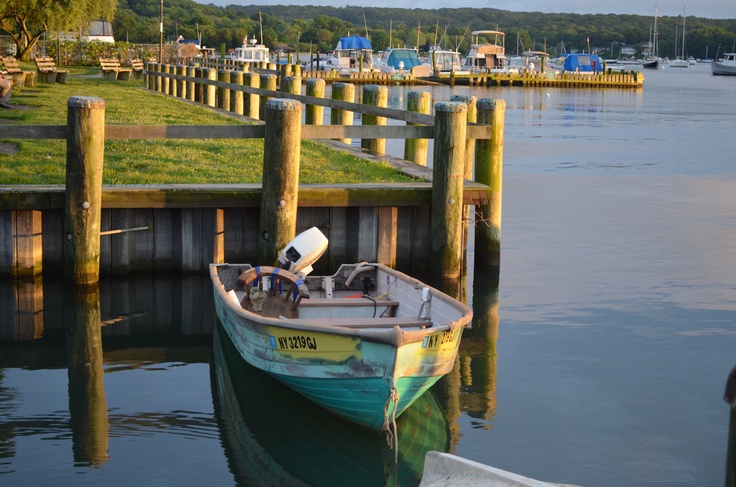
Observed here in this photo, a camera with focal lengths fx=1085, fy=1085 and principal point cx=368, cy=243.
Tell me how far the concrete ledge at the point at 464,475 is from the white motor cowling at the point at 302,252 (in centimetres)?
550

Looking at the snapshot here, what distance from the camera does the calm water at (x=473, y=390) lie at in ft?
28.4

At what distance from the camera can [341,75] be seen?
10969 centimetres

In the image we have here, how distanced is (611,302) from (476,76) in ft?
315

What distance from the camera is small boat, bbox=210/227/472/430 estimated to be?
852cm

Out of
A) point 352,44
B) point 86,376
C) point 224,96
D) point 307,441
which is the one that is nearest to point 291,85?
point 224,96

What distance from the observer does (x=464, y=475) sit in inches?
242

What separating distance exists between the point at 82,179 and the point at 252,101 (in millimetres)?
15918

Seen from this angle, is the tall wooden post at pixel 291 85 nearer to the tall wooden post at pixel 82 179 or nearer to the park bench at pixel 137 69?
the tall wooden post at pixel 82 179

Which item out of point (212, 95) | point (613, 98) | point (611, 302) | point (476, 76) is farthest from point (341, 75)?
point (611, 302)

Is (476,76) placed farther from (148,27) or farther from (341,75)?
(148,27)

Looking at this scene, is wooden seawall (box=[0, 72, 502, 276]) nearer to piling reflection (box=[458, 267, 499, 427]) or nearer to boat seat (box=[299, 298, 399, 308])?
piling reflection (box=[458, 267, 499, 427])

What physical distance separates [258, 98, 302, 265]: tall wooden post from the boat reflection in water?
2.75m

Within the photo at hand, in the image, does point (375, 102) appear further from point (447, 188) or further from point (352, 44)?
point (352, 44)

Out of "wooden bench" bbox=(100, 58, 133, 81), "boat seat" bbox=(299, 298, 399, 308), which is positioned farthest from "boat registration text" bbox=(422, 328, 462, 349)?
"wooden bench" bbox=(100, 58, 133, 81)
